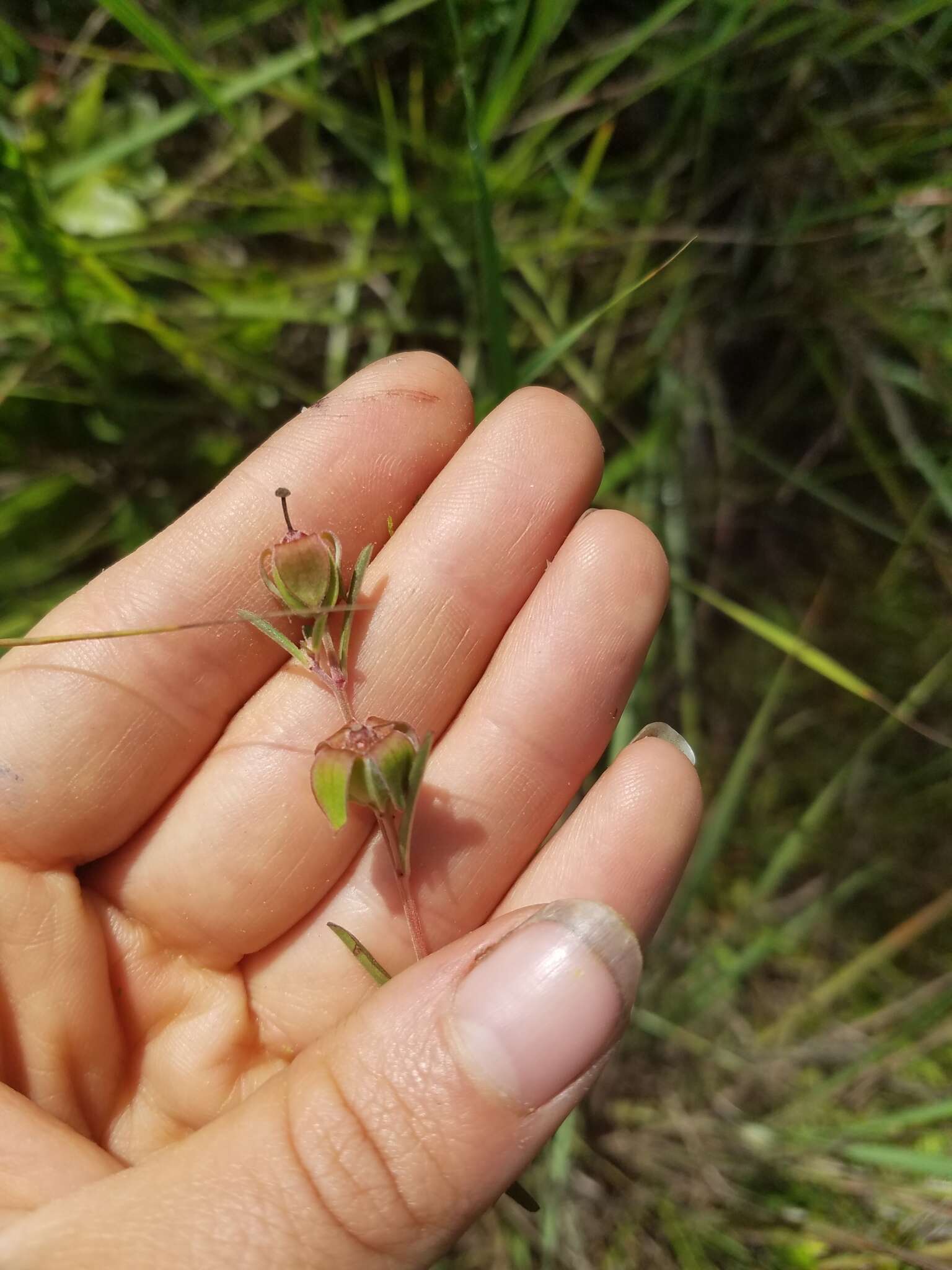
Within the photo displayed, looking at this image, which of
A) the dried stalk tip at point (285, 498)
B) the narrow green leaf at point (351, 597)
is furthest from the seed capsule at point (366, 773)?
the dried stalk tip at point (285, 498)

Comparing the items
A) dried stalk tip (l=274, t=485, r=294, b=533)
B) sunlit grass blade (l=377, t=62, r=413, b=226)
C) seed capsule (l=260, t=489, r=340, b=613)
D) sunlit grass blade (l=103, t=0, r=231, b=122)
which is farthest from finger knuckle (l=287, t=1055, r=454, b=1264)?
sunlit grass blade (l=377, t=62, r=413, b=226)

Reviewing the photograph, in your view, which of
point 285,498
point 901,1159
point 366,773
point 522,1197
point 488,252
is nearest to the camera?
point 366,773

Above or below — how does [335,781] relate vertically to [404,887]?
above

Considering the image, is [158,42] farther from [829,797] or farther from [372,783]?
[829,797]

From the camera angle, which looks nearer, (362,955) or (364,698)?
(362,955)

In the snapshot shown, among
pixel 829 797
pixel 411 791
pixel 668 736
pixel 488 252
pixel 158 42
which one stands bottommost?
pixel 829 797

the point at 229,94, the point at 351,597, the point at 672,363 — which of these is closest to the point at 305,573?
the point at 351,597
